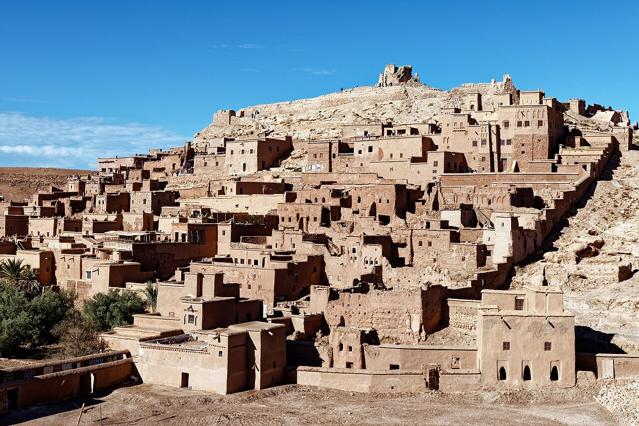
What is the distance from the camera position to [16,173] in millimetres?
73062

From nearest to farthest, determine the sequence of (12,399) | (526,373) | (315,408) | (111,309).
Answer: (12,399), (315,408), (526,373), (111,309)

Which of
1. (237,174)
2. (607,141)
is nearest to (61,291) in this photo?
(237,174)

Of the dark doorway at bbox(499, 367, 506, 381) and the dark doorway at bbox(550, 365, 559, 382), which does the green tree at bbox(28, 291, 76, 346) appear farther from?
the dark doorway at bbox(550, 365, 559, 382)

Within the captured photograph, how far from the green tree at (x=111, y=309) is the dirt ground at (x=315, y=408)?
523cm

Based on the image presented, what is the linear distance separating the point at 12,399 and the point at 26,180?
168 ft

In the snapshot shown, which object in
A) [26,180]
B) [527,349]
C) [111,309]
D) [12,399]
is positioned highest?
[26,180]

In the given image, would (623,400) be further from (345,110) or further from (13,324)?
(345,110)

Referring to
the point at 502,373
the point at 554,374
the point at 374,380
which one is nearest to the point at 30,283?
the point at 374,380

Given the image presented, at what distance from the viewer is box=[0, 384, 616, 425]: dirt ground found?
Result: 2205 cm

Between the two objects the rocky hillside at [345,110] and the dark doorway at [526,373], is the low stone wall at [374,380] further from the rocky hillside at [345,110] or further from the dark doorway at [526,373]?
the rocky hillside at [345,110]

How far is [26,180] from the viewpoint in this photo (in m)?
70.6

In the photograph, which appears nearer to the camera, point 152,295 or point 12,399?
point 12,399

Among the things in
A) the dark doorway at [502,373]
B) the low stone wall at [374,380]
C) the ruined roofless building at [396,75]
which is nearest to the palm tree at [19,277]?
the low stone wall at [374,380]

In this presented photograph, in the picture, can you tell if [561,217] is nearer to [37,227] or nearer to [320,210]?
[320,210]
